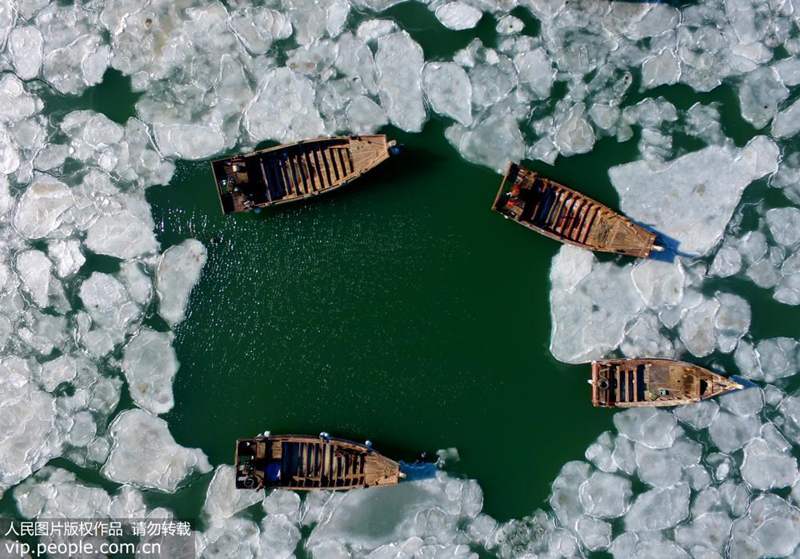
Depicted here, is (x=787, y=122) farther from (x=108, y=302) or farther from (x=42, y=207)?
(x=42, y=207)

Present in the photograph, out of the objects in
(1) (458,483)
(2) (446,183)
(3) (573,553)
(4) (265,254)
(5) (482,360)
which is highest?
(2) (446,183)

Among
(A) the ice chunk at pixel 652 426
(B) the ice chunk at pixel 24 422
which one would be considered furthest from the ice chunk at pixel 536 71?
(B) the ice chunk at pixel 24 422

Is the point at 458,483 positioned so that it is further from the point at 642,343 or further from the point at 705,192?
the point at 705,192

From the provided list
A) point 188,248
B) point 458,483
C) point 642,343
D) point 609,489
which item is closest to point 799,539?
point 609,489

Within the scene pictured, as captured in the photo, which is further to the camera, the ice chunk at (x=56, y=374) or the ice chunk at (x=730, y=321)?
A: the ice chunk at (x=56, y=374)

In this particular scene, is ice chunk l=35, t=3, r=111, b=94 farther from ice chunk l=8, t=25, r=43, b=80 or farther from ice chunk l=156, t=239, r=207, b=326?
ice chunk l=156, t=239, r=207, b=326

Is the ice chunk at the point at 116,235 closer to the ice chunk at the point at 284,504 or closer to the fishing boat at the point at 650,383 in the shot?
the ice chunk at the point at 284,504
